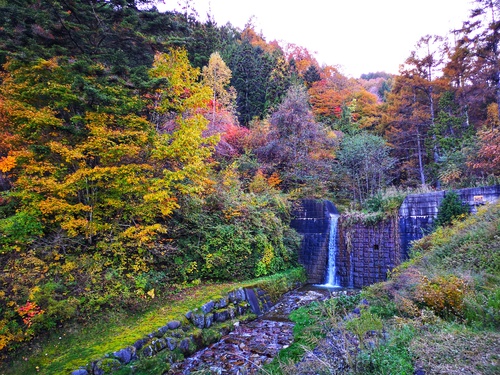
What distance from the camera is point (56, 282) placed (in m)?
5.44

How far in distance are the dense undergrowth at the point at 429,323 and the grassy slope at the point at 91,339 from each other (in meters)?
2.54

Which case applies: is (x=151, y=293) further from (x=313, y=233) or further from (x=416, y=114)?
(x=416, y=114)

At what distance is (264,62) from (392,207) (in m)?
19.5

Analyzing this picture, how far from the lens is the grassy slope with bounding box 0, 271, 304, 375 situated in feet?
13.7

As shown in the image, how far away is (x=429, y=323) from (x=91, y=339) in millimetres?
5504

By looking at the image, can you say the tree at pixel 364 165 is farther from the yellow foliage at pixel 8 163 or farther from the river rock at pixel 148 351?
the yellow foliage at pixel 8 163

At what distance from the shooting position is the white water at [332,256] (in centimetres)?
1118

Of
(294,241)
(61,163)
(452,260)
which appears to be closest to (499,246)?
(452,260)

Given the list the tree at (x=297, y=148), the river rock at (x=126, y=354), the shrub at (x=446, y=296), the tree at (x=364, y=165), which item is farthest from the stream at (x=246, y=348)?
the tree at (x=364, y=165)

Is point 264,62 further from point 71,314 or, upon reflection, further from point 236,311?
point 71,314

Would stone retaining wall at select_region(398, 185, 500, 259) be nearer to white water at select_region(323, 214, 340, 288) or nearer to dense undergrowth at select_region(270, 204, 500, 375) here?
white water at select_region(323, 214, 340, 288)

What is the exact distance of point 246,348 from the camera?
565 cm

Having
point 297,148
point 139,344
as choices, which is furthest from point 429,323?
point 297,148

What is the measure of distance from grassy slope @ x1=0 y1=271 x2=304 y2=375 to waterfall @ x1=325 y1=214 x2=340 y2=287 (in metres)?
6.49
